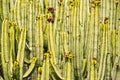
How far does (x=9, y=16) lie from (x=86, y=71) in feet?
5.00

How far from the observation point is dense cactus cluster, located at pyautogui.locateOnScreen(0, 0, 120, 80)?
163 inches

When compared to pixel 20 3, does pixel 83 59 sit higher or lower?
lower

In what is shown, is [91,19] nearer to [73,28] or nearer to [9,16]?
[73,28]

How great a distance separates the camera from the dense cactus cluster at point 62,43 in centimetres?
414

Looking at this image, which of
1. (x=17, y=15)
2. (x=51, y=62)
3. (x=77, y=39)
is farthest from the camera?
(x=17, y=15)

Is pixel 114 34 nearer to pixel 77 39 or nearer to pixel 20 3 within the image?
pixel 77 39

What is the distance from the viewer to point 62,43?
182 inches

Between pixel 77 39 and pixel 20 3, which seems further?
pixel 20 3

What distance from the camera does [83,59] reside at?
→ 4.46 m

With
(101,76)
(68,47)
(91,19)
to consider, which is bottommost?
(101,76)

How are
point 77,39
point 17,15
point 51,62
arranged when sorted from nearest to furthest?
point 51,62 < point 77,39 < point 17,15

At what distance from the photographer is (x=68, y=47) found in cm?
453

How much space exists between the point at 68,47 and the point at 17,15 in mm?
980

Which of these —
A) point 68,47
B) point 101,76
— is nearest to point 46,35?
point 68,47
